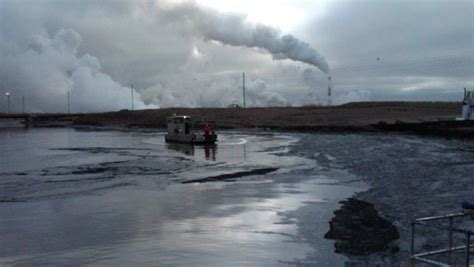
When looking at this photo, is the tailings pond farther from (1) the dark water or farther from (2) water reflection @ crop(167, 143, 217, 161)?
(2) water reflection @ crop(167, 143, 217, 161)

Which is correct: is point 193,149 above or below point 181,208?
above

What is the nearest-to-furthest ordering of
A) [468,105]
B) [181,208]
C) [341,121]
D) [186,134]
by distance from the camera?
[181,208] → [186,134] → [468,105] → [341,121]

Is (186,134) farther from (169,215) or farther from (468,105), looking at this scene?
(169,215)

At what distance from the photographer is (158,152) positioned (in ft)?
136

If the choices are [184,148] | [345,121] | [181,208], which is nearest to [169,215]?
[181,208]

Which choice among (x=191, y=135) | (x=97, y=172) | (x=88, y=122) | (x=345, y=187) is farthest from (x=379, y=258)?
(x=88, y=122)

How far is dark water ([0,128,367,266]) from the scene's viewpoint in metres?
11.2

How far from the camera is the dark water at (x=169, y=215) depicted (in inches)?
440

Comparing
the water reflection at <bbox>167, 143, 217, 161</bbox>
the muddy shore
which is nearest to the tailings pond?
the water reflection at <bbox>167, 143, 217, 161</bbox>

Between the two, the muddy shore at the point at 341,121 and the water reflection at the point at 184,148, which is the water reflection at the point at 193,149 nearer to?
the water reflection at the point at 184,148

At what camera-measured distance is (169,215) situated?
15.6 metres

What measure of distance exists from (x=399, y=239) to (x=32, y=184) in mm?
17211

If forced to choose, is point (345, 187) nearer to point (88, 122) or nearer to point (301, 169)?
point (301, 169)

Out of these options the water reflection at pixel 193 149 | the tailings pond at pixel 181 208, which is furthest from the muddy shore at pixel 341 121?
the tailings pond at pixel 181 208
